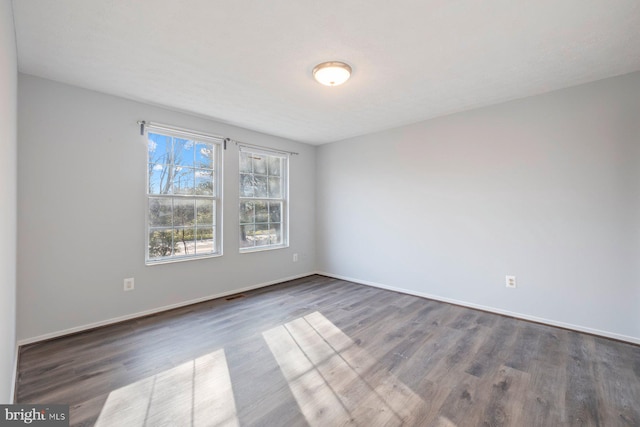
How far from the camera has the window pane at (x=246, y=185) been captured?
13.8 feet

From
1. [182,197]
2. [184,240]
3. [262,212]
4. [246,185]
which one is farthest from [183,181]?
[262,212]

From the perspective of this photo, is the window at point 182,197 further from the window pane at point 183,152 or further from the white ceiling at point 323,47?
the white ceiling at point 323,47

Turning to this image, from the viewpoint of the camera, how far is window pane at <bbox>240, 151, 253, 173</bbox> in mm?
4195

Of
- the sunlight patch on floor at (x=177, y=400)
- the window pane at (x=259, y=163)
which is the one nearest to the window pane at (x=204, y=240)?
the window pane at (x=259, y=163)

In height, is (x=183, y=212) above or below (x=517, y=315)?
above

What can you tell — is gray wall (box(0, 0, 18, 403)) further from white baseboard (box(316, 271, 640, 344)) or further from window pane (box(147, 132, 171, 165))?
white baseboard (box(316, 271, 640, 344))

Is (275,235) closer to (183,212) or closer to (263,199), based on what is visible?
(263,199)

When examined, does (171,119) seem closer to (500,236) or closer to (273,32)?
(273,32)

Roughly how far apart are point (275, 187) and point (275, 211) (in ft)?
1.35

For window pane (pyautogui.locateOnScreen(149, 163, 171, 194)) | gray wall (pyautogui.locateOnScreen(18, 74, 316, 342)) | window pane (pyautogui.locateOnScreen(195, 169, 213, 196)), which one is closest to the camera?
gray wall (pyautogui.locateOnScreen(18, 74, 316, 342))

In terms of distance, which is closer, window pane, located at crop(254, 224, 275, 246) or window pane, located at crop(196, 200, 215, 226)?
window pane, located at crop(196, 200, 215, 226)

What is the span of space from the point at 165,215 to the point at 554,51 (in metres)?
4.18

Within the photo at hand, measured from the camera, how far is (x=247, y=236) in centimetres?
427

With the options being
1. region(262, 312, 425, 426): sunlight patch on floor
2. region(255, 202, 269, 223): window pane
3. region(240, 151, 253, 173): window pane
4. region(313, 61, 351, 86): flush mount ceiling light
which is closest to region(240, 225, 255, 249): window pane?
region(255, 202, 269, 223): window pane
